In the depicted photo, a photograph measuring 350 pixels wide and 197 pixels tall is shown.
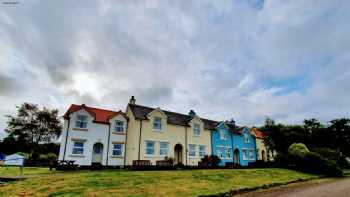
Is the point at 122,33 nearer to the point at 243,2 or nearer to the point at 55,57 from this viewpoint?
Result: the point at 55,57

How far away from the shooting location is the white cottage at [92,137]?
76.1 ft

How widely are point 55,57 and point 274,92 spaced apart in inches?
1111

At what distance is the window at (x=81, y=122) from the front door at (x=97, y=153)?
9.23 feet

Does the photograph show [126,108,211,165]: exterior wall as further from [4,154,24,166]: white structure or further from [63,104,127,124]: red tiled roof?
[4,154,24,166]: white structure

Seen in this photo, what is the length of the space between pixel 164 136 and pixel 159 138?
2.76ft

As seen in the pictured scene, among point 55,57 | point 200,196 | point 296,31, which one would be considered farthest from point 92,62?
point 296,31

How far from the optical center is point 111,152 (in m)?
25.5

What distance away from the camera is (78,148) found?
77.3ft

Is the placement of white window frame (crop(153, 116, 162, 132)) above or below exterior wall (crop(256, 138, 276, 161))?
above

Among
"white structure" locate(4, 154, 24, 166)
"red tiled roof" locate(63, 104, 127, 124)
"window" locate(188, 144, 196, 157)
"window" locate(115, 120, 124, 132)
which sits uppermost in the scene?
"red tiled roof" locate(63, 104, 127, 124)

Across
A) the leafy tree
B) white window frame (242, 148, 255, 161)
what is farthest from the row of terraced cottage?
the leafy tree

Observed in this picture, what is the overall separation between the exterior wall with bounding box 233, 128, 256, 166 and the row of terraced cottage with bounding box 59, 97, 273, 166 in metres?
1.55

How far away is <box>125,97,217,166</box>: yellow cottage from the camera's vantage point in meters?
26.3

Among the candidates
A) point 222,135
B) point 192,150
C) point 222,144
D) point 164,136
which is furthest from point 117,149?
point 222,135
